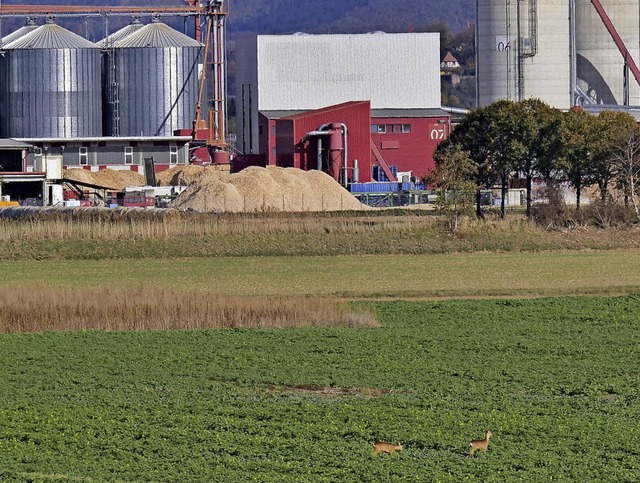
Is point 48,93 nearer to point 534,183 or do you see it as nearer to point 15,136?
point 15,136

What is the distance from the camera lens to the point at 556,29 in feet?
311

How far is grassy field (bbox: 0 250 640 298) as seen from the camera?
37781 mm

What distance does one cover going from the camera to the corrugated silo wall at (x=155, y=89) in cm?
9575

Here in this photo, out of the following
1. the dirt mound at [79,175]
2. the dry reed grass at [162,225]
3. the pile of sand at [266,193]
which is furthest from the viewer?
the dirt mound at [79,175]

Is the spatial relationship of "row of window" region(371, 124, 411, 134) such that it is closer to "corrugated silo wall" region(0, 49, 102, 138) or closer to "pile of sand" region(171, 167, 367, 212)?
"corrugated silo wall" region(0, 49, 102, 138)

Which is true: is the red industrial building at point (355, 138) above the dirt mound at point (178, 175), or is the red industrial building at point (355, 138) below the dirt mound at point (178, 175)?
above

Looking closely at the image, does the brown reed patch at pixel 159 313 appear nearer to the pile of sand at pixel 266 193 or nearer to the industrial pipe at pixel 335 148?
the pile of sand at pixel 266 193

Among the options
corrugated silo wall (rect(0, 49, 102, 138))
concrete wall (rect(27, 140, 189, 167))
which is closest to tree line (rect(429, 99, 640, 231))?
concrete wall (rect(27, 140, 189, 167))

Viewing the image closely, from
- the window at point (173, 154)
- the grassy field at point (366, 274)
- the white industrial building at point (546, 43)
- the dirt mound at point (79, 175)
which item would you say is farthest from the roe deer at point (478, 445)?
the white industrial building at point (546, 43)

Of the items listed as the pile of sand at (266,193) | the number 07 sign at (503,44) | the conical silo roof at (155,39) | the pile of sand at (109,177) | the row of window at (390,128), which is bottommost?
the pile of sand at (266,193)

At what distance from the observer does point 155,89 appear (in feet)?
315

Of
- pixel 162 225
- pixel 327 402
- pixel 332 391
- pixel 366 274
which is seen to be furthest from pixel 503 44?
pixel 327 402

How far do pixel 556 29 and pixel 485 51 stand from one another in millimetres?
5396

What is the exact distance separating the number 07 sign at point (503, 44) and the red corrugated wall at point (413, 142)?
301 inches
